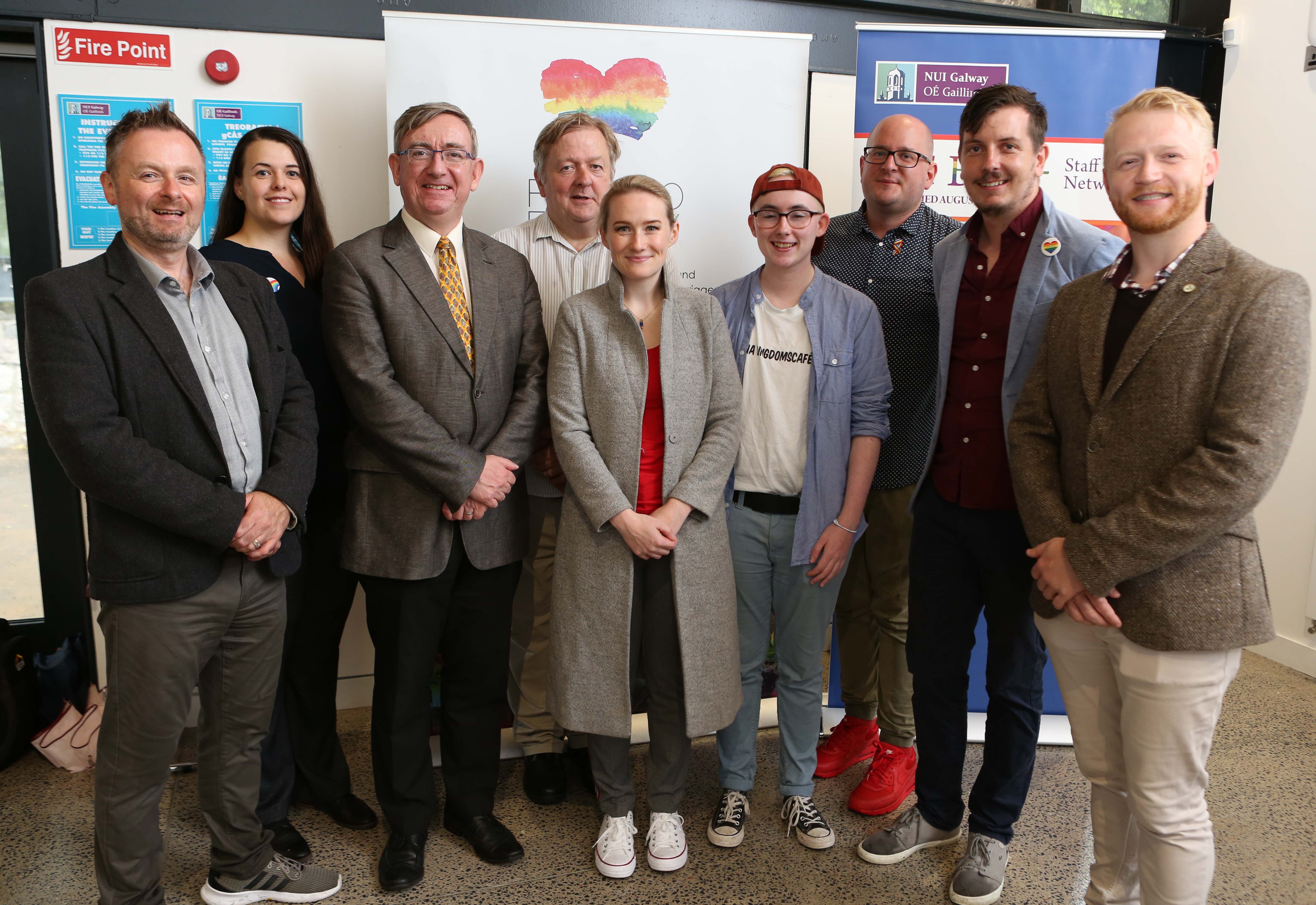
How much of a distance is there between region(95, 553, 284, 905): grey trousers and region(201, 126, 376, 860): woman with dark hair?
10.5 inches

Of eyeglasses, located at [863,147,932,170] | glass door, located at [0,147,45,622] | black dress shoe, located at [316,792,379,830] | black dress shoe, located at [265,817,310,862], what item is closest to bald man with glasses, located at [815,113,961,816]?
eyeglasses, located at [863,147,932,170]

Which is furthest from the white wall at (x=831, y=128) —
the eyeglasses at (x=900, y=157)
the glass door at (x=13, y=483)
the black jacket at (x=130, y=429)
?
the glass door at (x=13, y=483)

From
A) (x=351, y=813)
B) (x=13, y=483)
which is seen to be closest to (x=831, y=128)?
(x=351, y=813)

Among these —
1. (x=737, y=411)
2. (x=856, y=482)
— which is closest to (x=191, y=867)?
(x=737, y=411)

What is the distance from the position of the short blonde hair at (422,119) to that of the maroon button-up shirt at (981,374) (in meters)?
1.29

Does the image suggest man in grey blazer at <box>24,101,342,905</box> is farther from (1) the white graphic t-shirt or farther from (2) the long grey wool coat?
(1) the white graphic t-shirt

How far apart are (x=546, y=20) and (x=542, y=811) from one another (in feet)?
8.38

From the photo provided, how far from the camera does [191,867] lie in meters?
2.21

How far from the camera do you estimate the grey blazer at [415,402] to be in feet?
6.46

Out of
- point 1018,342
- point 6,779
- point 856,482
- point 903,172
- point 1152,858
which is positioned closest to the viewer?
point 1152,858

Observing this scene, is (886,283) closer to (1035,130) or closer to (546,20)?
(1035,130)

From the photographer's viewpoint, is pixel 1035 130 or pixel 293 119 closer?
pixel 1035 130

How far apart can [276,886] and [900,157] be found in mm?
2581

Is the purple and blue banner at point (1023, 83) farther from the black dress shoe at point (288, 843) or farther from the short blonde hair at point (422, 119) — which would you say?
the black dress shoe at point (288, 843)
